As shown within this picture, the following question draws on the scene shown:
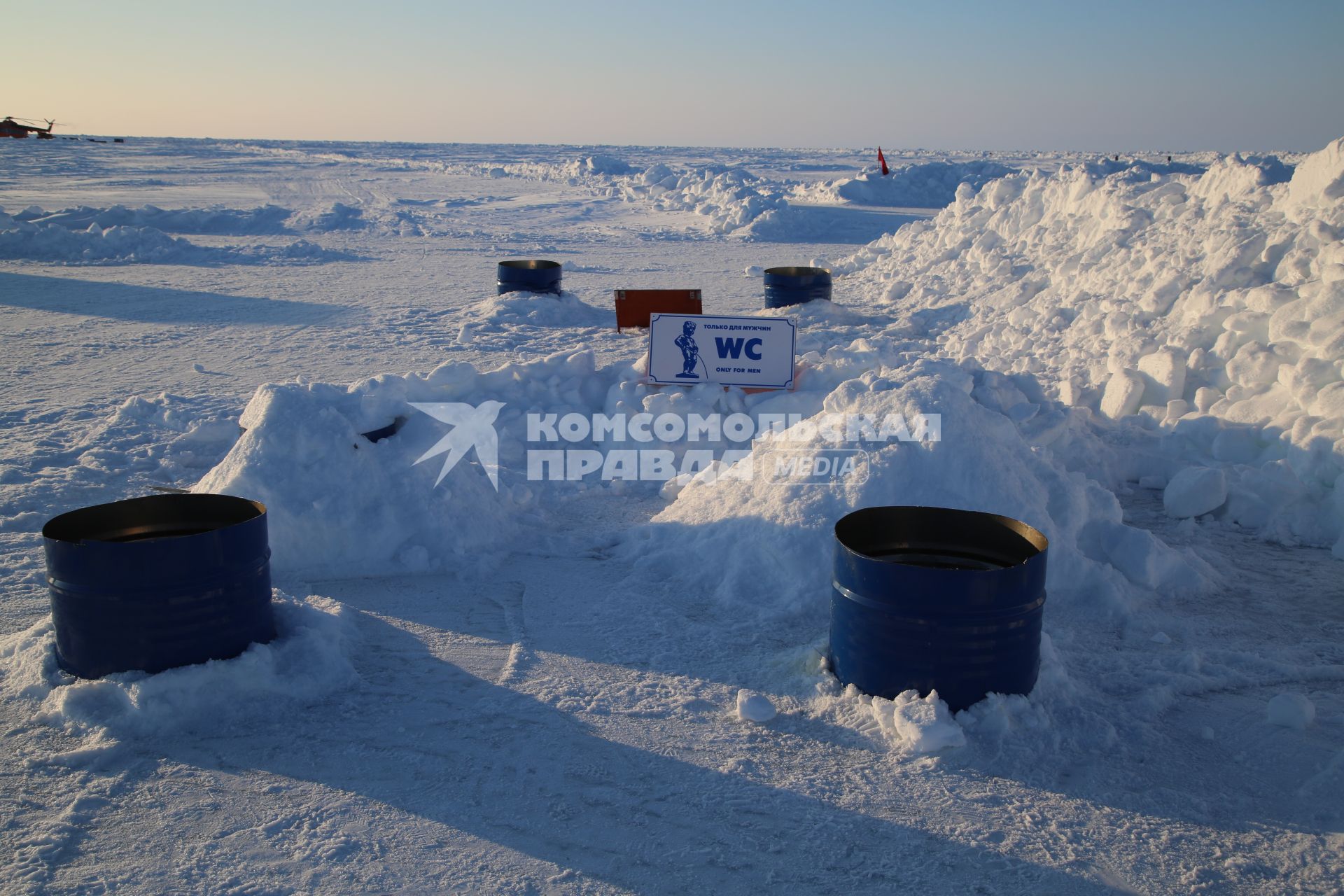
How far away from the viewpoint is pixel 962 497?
15.8 ft

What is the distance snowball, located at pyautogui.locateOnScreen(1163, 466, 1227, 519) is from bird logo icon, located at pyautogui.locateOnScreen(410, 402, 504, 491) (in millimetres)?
4426

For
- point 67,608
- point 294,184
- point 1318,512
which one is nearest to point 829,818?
point 67,608

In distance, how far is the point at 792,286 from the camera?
498 inches

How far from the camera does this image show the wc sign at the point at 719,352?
729 centimetres

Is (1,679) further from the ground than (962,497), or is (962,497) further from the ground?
(962,497)

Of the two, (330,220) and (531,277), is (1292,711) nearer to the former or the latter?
(531,277)

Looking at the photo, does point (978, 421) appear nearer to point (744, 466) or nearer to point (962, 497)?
point (962, 497)

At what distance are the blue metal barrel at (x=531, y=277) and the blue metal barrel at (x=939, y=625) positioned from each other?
954 cm

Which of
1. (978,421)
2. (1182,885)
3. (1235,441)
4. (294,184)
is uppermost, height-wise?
(294,184)

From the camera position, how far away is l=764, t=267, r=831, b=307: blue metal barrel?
12641 mm

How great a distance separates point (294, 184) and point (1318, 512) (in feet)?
121

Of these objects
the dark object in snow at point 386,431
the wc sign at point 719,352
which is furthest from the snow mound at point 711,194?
the dark object in snow at point 386,431

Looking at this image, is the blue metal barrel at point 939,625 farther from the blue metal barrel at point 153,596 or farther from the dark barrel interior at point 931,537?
the blue metal barrel at point 153,596

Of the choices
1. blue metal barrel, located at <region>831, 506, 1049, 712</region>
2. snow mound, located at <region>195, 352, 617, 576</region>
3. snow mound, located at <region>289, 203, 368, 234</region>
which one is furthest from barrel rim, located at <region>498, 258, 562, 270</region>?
snow mound, located at <region>289, 203, 368, 234</region>
